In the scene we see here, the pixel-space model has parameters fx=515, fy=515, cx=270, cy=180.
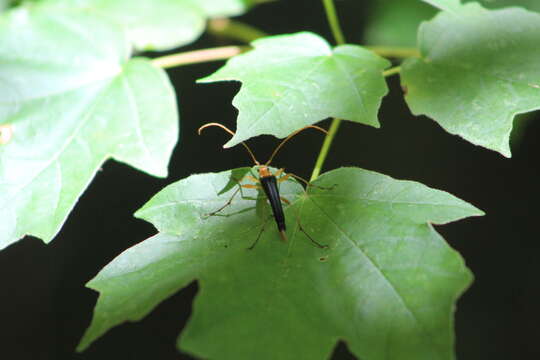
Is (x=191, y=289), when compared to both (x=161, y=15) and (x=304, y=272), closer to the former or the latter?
(x=161, y=15)

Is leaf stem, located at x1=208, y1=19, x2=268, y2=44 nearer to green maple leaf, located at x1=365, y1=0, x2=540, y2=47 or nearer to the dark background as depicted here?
the dark background

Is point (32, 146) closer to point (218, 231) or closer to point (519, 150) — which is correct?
point (218, 231)

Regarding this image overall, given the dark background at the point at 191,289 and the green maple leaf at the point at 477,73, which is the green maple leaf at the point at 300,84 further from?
the dark background at the point at 191,289

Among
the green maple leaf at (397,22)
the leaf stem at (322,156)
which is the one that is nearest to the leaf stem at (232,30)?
the leaf stem at (322,156)

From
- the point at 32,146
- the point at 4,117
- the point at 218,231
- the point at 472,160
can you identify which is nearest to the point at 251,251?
the point at 218,231

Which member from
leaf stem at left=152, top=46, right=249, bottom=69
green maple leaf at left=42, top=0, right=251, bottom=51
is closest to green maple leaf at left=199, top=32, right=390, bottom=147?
leaf stem at left=152, top=46, right=249, bottom=69

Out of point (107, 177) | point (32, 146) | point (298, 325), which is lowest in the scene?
point (107, 177)
